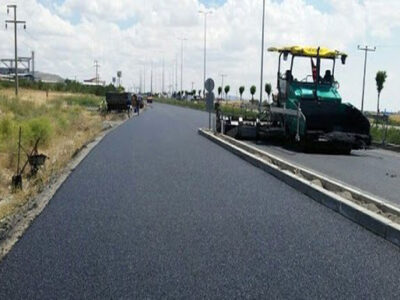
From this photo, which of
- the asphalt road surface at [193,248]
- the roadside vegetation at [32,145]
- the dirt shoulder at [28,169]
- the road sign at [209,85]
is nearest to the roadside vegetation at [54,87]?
the roadside vegetation at [32,145]

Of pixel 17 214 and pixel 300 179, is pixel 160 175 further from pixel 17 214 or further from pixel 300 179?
pixel 17 214

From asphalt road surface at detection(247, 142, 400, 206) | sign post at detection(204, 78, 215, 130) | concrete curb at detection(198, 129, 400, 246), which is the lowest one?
asphalt road surface at detection(247, 142, 400, 206)

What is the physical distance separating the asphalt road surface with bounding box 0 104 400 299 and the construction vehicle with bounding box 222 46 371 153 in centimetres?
828

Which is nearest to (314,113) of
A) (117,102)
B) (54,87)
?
(117,102)

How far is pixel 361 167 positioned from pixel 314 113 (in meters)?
4.59

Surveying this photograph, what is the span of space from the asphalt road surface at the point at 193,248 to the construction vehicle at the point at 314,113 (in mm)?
8276

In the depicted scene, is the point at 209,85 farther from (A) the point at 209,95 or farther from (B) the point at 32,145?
(B) the point at 32,145

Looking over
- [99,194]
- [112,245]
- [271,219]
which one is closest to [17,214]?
[99,194]

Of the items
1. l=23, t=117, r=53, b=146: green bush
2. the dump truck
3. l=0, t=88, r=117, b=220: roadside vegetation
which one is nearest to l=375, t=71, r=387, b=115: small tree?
the dump truck

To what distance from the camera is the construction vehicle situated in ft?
67.2

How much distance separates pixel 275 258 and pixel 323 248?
0.80 metres

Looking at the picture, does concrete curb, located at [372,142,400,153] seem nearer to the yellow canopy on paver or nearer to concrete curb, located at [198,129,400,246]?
the yellow canopy on paver

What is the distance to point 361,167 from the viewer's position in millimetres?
16859

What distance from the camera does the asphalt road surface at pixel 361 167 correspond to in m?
12.8
